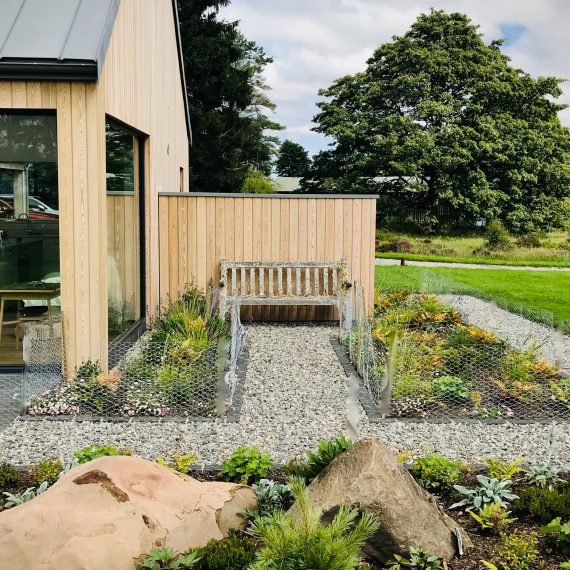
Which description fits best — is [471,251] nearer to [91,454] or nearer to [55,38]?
[55,38]

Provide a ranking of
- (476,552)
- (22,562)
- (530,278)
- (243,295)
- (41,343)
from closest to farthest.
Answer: (22,562)
(476,552)
(41,343)
(243,295)
(530,278)

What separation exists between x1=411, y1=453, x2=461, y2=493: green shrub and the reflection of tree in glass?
5043 millimetres

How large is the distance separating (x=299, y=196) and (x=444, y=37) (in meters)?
27.2

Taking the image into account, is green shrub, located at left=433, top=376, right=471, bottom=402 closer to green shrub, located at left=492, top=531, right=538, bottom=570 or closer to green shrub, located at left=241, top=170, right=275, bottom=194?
green shrub, located at left=492, top=531, right=538, bottom=570

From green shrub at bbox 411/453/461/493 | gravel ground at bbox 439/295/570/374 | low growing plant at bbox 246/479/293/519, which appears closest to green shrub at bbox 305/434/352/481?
low growing plant at bbox 246/479/293/519

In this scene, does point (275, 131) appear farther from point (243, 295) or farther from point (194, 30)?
point (243, 295)

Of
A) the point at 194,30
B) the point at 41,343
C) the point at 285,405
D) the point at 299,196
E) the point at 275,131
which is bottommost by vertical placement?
the point at 285,405

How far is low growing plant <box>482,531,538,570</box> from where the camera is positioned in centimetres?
374

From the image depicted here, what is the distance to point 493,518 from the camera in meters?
4.23

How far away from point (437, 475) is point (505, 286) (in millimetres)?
12950

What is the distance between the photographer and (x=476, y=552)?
3.95 metres

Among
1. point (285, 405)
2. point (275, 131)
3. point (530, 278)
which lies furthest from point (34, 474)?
point (275, 131)

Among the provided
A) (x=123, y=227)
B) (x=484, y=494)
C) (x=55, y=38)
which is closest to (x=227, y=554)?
(x=484, y=494)

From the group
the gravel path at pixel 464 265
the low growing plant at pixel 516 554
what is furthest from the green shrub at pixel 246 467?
the gravel path at pixel 464 265
